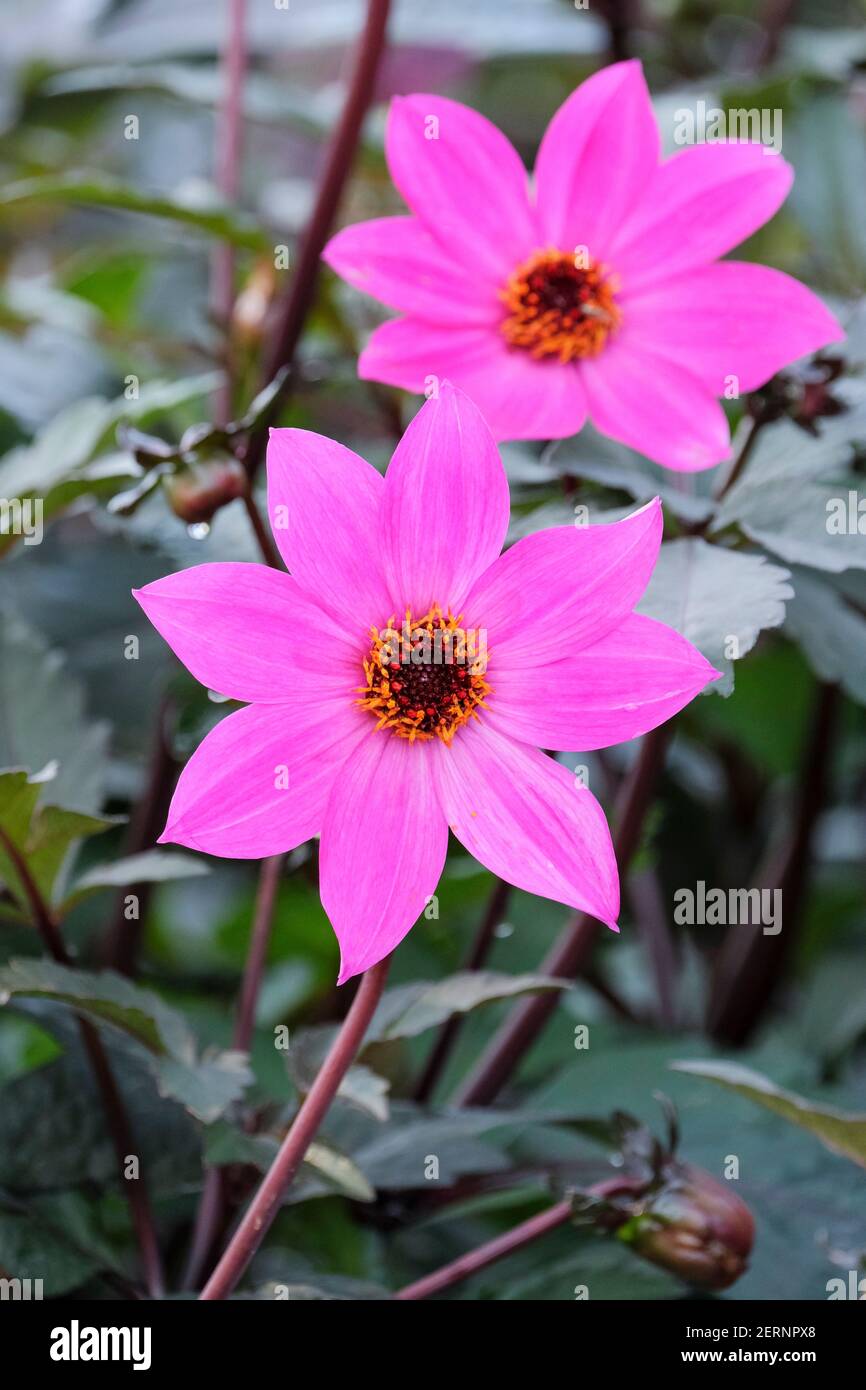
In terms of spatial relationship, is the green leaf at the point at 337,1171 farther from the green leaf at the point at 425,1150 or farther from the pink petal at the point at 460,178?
the pink petal at the point at 460,178

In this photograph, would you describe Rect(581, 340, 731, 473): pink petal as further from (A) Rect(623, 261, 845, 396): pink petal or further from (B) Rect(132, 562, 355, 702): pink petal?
(B) Rect(132, 562, 355, 702): pink petal

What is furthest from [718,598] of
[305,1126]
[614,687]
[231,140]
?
[231,140]

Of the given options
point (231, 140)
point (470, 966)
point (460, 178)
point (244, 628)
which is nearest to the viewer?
point (244, 628)

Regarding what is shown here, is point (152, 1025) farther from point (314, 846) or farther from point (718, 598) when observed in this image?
point (718, 598)

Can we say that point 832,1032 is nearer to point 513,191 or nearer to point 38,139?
point 513,191

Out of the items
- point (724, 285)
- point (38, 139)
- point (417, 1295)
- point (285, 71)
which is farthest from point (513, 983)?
point (285, 71)
